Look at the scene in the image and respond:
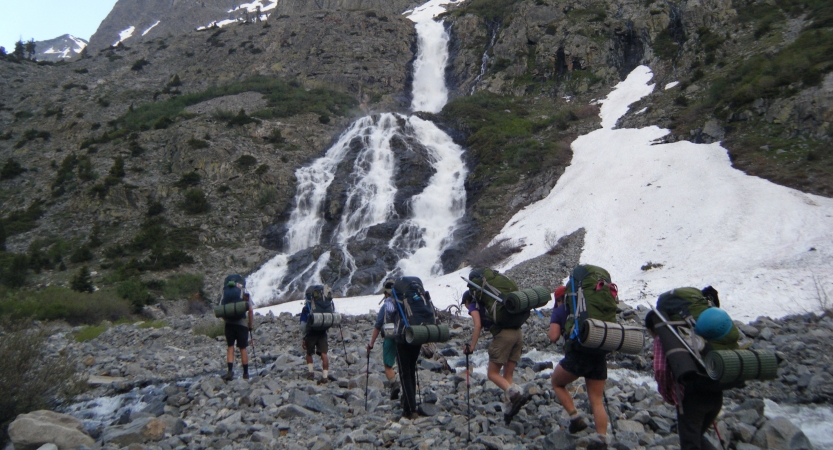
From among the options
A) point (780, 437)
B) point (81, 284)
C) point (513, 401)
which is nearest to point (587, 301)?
point (513, 401)

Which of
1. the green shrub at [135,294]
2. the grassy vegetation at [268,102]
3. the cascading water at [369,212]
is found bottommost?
the green shrub at [135,294]

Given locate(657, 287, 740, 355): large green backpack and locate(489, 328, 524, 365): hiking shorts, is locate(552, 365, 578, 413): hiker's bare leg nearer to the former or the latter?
locate(489, 328, 524, 365): hiking shorts

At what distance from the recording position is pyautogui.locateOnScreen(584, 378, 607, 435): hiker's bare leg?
466cm

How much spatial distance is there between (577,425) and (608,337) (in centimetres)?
107

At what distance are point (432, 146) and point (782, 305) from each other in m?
28.5

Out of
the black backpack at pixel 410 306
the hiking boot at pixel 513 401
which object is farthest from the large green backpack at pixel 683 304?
the black backpack at pixel 410 306

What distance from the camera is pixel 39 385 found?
6156 millimetres

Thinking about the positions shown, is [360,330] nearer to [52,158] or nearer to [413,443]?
[413,443]

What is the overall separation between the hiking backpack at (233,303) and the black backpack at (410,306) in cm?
346

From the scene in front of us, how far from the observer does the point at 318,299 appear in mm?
8797

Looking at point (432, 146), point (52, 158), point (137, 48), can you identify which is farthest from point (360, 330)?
point (137, 48)

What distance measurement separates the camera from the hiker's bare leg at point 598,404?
4656 millimetres

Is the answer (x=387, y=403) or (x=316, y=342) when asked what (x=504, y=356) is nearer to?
(x=387, y=403)

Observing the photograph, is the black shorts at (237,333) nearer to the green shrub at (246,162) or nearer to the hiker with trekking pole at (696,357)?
the hiker with trekking pole at (696,357)
